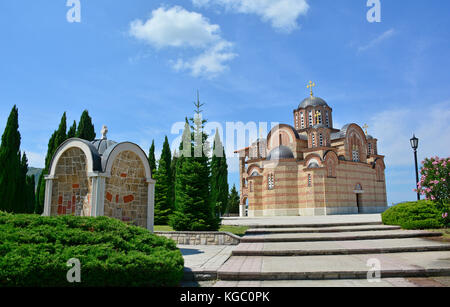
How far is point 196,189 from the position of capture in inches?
496

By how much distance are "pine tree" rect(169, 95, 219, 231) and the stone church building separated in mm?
2102

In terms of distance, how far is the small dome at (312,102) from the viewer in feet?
119

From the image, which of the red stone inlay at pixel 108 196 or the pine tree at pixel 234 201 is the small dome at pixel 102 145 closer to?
the red stone inlay at pixel 108 196

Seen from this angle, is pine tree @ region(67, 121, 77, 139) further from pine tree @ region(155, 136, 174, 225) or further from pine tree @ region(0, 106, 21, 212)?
pine tree @ region(155, 136, 174, 225)

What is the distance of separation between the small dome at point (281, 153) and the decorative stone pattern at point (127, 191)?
2290 centimetres

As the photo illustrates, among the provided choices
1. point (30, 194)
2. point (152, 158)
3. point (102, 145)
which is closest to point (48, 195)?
point (102, 145)

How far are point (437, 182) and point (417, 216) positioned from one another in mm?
2750

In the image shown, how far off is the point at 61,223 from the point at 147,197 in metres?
4.64

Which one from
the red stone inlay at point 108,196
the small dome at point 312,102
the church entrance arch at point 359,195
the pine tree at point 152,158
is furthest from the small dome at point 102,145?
the small dome at point 312,102

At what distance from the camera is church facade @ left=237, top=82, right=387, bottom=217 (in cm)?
2989

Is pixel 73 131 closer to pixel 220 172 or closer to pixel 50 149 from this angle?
pixel 50 149
